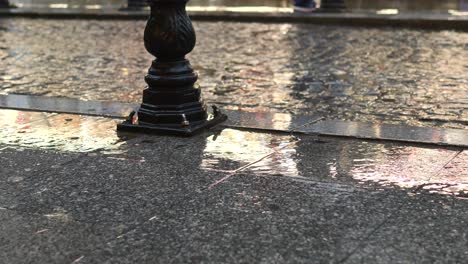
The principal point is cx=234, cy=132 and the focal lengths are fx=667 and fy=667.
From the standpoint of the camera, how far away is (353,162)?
4.34 meters

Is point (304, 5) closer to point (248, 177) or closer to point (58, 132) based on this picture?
point (58, 132)

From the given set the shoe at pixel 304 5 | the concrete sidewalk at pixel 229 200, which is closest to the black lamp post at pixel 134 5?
the shoe at pixel 304 5

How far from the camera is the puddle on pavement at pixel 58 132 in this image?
488cm

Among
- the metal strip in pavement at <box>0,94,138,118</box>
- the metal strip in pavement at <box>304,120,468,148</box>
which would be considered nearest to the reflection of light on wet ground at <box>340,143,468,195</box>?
the metal strip in pavement at <box>304,120,468,148</box>

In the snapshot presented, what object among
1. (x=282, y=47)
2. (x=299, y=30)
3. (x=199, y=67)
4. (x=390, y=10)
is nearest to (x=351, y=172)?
(x=199, y=67)

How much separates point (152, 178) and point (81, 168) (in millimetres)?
534

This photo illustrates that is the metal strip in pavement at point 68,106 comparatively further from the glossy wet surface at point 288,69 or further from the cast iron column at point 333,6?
the cast iron column at point 333,6

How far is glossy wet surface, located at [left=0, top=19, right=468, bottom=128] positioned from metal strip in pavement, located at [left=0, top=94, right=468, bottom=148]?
768 mm

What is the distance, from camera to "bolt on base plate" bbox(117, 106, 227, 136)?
203 inches

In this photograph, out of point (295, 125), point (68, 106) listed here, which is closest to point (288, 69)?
point (68, 106)

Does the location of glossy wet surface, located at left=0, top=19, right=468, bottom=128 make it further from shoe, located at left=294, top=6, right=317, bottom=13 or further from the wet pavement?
shoe, located at left=294, top=6, right=317, bottom=13

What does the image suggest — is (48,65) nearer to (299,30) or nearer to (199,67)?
(199,67)

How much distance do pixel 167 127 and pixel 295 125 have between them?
3.39 feet

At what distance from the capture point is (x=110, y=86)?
323 inches
